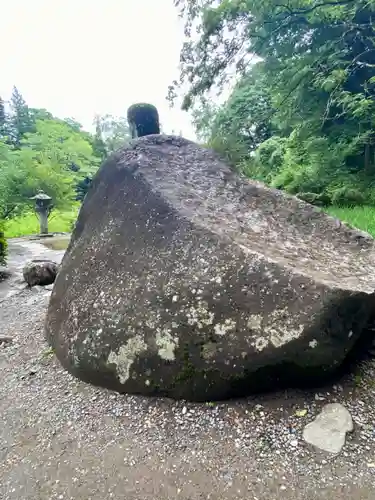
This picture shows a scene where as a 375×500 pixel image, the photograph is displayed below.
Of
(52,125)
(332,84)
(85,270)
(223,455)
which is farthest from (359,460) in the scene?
(52,125)

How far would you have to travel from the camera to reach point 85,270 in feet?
9.07

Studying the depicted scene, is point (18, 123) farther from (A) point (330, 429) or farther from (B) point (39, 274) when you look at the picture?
Result: (A) point (330, 429)

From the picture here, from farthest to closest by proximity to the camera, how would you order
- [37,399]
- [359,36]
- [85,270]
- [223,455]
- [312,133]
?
[312,133] → [359,36] → [85,270] → [37,399] → [223,455]

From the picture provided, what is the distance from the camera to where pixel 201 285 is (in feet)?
6.64

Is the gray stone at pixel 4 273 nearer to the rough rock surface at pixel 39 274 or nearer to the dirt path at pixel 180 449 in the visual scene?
the rough rock surface at pixel 39 274

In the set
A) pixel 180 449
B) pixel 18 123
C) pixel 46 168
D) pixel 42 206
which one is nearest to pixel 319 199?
pixel 180 449

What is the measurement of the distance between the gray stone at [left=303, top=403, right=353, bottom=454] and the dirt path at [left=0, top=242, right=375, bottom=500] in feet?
0.12

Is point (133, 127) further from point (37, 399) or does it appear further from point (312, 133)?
point (312, 133)

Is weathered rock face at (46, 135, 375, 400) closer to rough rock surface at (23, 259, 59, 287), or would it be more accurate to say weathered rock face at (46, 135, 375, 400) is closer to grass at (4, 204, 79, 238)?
rough rock surface at (23, 259, 59, 287)

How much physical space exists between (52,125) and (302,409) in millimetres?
21891

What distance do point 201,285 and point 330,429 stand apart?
103cm

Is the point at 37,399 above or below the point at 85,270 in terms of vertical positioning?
below

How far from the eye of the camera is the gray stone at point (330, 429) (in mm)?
1586

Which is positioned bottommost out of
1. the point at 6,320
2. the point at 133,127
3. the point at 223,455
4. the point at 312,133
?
the point at 6,320
